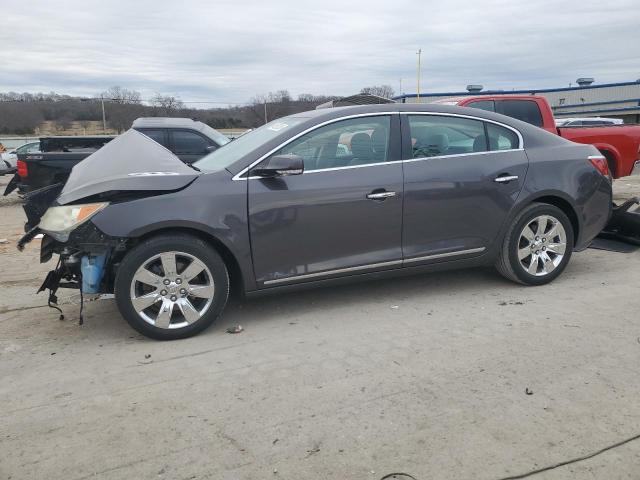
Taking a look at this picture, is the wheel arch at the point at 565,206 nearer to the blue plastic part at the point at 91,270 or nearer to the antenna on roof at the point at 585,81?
the blue plastic part at the point at 91,270

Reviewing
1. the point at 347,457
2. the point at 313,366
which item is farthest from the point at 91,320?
the point at 347,457

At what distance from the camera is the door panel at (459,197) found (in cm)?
446

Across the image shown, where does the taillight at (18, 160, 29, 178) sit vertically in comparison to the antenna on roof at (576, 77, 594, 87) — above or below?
below

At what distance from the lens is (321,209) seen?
13.7 feet

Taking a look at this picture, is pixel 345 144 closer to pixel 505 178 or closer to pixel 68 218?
pixel 505 178

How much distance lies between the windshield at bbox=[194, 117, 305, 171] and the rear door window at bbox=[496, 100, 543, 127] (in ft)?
16.0

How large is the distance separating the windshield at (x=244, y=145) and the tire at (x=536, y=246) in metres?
2.17

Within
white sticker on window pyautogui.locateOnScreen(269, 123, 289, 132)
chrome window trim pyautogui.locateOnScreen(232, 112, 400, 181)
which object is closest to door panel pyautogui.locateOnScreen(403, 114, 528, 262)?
chrome window trim pyautogui.locateOnScreen(232, 112, 400, 181)

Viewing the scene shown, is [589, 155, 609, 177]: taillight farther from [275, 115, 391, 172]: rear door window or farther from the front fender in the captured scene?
the front fender

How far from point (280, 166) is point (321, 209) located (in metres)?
0.48

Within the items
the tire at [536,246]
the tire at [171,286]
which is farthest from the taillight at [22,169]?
the tire at [536,246]

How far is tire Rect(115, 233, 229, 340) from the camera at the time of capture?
381 centimetres

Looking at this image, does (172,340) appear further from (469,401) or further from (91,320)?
(469,401)

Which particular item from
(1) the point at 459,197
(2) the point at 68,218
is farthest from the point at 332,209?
(2) the point at 68,218
